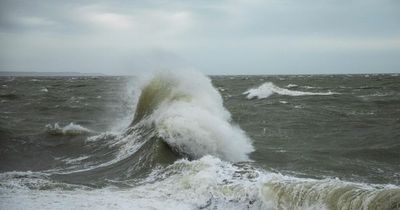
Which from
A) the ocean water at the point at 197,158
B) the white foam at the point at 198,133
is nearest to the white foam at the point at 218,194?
the ocean water at the point at 197,158

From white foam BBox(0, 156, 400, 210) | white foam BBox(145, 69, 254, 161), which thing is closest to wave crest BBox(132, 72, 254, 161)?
white foam BBox(145, 69, 254, 161)

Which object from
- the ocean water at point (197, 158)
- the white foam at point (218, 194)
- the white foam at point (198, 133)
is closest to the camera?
the white foam at point (218, 194)

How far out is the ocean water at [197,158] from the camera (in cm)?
546

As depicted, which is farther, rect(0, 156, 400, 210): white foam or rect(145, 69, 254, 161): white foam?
rect(145, 69, 254, 161): white foam

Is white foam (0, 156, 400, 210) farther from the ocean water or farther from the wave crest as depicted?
the wave crest

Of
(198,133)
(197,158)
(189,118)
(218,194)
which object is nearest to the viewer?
(218,194)

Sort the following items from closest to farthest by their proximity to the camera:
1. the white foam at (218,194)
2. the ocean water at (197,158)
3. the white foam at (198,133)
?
the white foam at (218,194)
the ocean water at (197,158)
the white foam at (198,133)

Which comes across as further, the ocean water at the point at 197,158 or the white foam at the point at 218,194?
the ocean water at the point at 197,158

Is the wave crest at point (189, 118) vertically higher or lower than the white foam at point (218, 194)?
higher

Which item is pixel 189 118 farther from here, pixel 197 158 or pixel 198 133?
pixel 197 158

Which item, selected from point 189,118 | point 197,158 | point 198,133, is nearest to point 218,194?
point 197,158

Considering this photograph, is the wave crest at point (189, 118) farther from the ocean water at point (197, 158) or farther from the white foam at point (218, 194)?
the white foam at point (218, 194)

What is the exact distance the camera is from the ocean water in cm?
546

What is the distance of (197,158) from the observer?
822 centimetres
